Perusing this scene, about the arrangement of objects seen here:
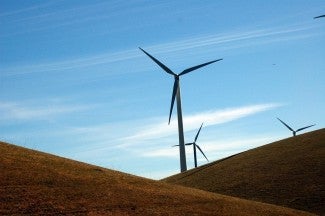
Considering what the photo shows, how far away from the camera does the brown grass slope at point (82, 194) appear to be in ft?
98.9

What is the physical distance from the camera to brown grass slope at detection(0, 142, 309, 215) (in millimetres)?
30156

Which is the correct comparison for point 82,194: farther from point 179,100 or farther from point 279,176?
point 179,100

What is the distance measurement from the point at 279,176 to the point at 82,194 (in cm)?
4229

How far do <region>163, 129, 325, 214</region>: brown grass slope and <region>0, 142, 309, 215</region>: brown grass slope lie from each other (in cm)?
1538

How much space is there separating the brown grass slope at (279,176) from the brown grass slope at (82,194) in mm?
15384

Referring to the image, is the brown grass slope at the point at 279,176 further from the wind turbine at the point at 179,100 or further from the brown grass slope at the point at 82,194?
the brown grass slope at the point at 82,194

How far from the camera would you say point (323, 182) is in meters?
63.1

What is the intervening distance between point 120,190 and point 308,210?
24441mm

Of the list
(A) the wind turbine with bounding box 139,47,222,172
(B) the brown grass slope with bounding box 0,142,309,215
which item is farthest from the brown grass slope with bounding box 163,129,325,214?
(B) the brown grass slope with bounding box 0,142,309,215

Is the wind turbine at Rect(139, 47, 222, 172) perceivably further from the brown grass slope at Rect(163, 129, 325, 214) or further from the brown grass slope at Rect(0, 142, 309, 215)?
the brown grass slope at Rect(0, 142, 309, 215)

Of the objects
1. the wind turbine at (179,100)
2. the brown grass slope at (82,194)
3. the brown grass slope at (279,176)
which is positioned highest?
the wind turbine at (179,100)

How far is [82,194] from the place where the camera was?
3397cm

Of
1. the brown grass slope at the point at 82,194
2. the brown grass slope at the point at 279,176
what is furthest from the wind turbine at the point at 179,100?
the brown grass slope at the point at 82,194

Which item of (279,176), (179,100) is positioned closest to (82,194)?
(279,176)
